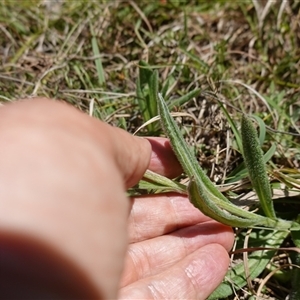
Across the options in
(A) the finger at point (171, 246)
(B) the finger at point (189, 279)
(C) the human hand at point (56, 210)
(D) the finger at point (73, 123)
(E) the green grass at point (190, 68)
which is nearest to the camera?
(C) the human hand at point (56, 210)

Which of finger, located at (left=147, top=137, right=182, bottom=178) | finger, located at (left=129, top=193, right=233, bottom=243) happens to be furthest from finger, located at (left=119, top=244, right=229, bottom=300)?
finger, located at (left=147, top=137, right=182, bottom=178)

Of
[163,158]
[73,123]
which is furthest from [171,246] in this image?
[73,123]

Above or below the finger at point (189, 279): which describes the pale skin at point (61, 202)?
above

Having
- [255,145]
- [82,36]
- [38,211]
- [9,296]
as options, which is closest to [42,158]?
[38,211]

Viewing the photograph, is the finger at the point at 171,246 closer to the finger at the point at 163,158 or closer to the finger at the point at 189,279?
the finger at the point at 189,279

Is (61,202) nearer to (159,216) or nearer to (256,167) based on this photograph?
(159,216)

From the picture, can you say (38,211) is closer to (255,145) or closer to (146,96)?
(255,145)

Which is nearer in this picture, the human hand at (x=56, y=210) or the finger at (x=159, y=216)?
the human hand at (x=56, y=210)

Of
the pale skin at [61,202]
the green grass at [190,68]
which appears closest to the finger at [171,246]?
the green grass at [190,68]
